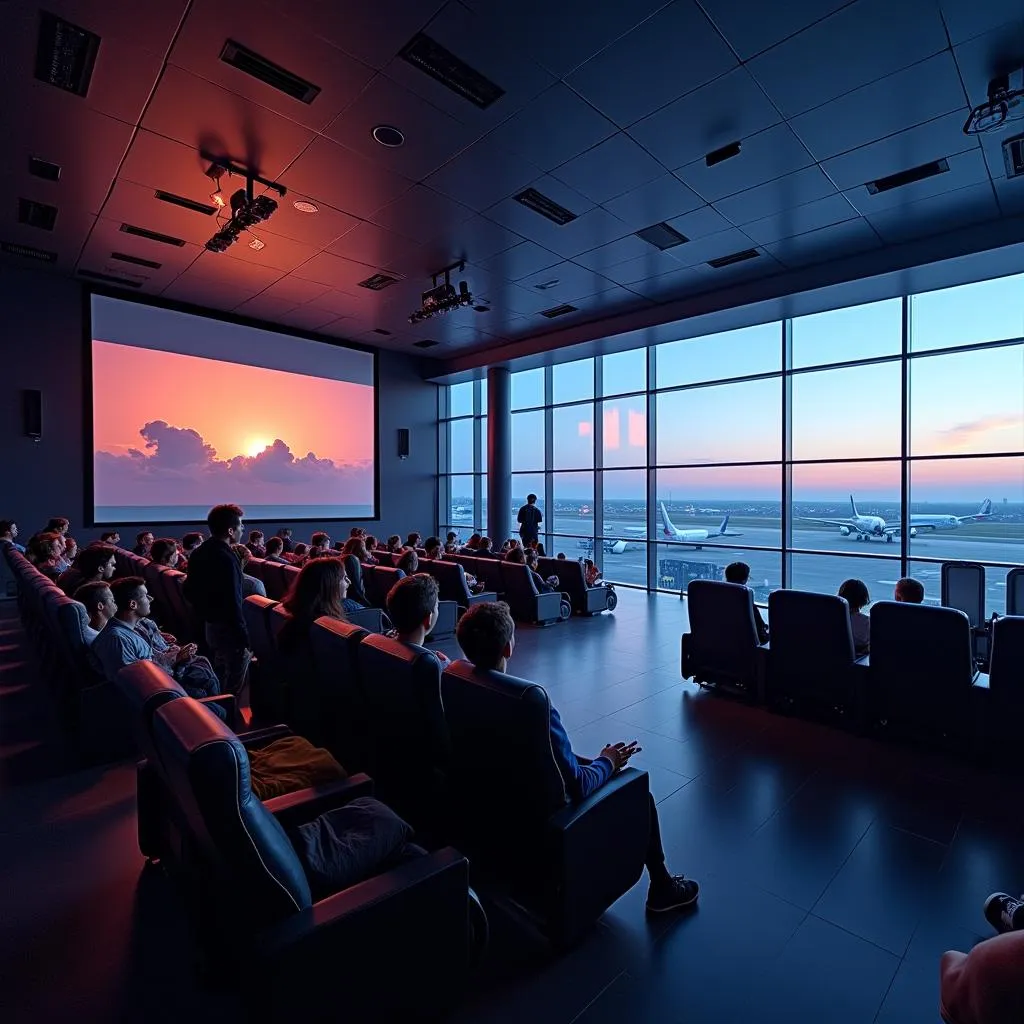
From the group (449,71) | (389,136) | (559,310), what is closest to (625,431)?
(559,310)

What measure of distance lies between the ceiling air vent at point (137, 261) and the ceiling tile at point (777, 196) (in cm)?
711

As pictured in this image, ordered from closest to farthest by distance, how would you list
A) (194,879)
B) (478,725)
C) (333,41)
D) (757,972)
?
1. (194,879)
2. (757,972)
3. (478,725)
4. (333,41)

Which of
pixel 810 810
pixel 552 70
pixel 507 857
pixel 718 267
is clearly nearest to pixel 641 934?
pixel 507 857

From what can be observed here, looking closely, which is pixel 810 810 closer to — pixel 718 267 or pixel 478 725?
pixel 478 725

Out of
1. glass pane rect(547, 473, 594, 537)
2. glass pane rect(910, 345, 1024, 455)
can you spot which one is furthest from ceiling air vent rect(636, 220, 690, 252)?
glass pane rect(547, 473, 594, 537)

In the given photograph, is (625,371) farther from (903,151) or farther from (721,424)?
(903,151)

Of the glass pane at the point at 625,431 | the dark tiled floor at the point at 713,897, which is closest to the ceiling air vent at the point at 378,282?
the glass pane at the point at 625,431

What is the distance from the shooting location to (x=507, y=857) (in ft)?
6.83

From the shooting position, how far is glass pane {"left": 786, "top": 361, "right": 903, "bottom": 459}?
24.0 ft

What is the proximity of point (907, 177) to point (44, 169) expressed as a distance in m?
7.95

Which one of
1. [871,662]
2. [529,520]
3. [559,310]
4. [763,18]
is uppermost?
[559,310]

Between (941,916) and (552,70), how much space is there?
509cm

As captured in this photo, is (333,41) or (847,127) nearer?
(333,41)

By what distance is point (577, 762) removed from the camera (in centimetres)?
207
